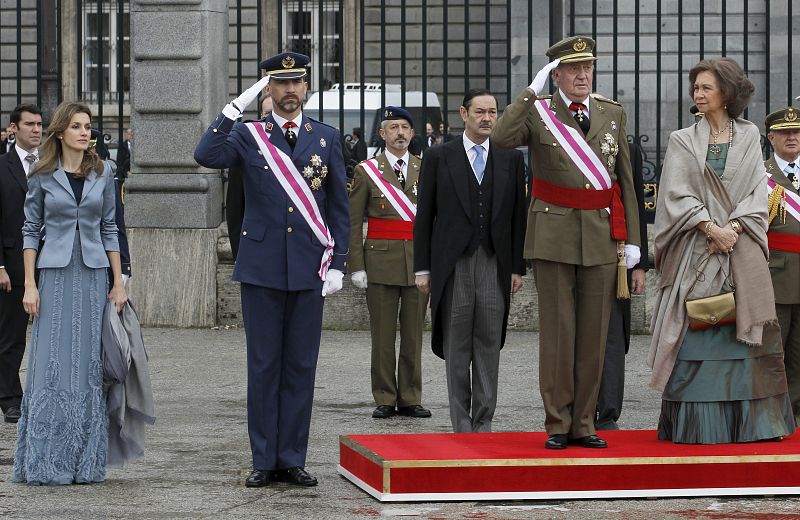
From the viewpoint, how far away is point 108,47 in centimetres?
2550

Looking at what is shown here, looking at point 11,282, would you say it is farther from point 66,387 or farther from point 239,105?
point 239,105

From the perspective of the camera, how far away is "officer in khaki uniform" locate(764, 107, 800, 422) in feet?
26.8

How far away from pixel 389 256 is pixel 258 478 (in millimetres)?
2739

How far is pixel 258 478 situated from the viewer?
21.9 ft

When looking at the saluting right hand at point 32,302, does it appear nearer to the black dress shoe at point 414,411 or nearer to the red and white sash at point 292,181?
the red and white sash at point 292,181

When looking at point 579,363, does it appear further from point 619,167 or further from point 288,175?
point 288,175

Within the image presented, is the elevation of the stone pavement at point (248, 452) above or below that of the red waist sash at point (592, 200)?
below

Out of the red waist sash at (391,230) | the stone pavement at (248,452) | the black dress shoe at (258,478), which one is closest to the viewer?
the stone pavement at (248,452)

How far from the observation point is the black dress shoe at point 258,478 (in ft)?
21.8

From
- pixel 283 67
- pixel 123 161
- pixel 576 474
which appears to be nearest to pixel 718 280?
pixel 576 474

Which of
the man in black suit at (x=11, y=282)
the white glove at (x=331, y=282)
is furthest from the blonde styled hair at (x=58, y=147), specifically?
the man in black suit at (x=11, y=282)

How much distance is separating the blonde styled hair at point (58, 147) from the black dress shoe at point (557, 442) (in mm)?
2277

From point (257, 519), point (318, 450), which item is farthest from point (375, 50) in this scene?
point (257, 519)

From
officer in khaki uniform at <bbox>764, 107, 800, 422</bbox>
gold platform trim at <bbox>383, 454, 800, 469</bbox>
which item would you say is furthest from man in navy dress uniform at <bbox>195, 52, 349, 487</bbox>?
officer in khaki uniform at <bbox>764, 107, 800, 422</bbox>
